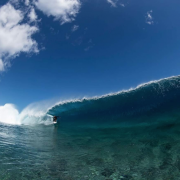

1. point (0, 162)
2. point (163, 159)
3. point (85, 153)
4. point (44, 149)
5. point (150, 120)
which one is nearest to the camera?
point (0, 162)

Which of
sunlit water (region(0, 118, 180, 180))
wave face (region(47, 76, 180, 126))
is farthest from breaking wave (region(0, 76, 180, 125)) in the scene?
sunlit water (region(0, 118, 180, 180))

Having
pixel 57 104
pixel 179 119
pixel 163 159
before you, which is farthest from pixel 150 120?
pixel 57 104

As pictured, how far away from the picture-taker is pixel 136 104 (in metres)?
14.4

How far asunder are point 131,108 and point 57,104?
29.0 ft

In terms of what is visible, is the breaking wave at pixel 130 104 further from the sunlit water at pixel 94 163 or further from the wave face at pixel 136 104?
the sunlit water at pixel 94 163

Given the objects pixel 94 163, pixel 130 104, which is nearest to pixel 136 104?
pixel 130 104

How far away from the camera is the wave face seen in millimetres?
13062

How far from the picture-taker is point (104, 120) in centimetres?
1437

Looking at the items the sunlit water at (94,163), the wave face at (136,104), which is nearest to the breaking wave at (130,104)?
the wave face at (136,104)

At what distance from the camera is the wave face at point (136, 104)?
42.9 feet

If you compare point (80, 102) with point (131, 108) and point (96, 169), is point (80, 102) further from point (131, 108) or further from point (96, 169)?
point (96, 169)

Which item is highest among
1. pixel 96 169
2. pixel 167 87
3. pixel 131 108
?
pixel 167 87

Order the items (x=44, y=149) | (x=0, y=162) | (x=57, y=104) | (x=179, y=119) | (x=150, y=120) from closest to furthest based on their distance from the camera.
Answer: (x=0, y=162)
(x=44, y=149)
(x=179, y=119)
(x=150, y=120)
(x=57, y=104)

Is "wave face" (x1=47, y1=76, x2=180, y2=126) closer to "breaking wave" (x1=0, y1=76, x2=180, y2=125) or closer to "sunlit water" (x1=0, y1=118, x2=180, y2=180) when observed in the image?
"breaking wave" (x1=0, y1=76, x2=180, y2=125)
